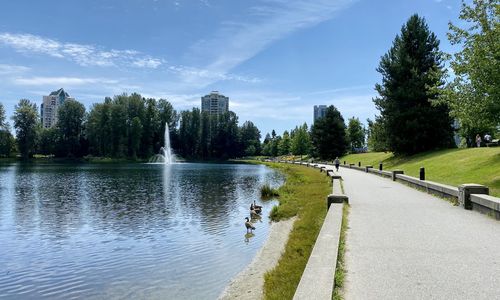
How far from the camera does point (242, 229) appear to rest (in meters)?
17.5

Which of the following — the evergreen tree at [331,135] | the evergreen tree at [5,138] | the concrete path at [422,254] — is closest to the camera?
the concrete path at [422,254]

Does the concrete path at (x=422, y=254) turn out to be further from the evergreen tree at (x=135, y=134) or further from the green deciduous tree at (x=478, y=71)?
the evergreen tree at (x=135, y=134)

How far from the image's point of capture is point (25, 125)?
108m

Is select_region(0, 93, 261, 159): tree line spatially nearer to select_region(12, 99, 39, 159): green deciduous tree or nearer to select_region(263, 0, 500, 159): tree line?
select_region(12, 99, 39, 159): green deciduous tree

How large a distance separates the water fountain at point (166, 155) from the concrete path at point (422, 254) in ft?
325

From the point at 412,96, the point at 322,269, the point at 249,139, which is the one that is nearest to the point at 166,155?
the point at 249,139

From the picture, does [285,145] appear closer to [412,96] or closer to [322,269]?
[412,96]

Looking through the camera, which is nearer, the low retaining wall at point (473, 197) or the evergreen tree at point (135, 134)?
the low retaining wall at point (473, 197)

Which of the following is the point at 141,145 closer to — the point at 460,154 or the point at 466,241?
the point at 460,154

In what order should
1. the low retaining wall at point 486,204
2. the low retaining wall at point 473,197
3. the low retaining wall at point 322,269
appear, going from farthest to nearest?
the low retaining wall at point 473,197 → the low retaining wall at point 486,204 → the low retaining wall at point 322,269

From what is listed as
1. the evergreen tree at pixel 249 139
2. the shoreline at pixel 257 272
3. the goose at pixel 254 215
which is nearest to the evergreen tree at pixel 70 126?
the evergreen tree at pixel 249 139

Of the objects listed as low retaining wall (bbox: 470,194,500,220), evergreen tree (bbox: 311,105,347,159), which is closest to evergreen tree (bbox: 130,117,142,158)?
evergreen tree (bbox: 311,105,347,159)

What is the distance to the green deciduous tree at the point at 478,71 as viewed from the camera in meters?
21.0

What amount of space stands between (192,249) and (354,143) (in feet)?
303
